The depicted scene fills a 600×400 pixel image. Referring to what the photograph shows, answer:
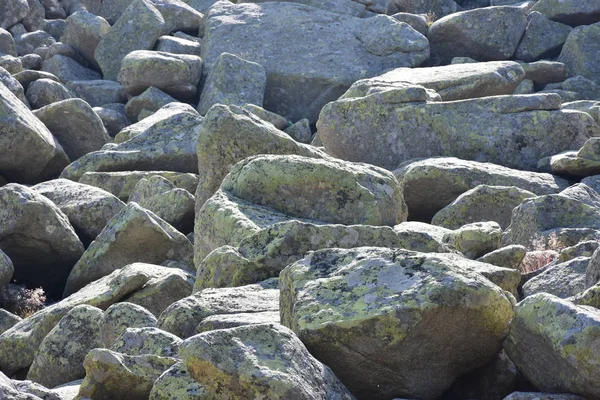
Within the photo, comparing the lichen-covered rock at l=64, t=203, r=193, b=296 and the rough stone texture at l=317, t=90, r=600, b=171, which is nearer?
the lichen-covered rock at l=64, t=203, r=193, b=296

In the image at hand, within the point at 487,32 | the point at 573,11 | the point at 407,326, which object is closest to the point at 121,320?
the point at 407,326

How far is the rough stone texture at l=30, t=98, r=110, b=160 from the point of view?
26.5m

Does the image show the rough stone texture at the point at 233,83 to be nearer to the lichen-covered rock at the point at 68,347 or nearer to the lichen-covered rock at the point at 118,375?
the lichen-covered rock at the point at 68,347

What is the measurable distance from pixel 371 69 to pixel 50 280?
Result: 16841 mm

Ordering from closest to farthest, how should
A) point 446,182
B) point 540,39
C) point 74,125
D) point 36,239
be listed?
1. point 36,239
2. point 446,182
3. point 74,125
4. point 540,39

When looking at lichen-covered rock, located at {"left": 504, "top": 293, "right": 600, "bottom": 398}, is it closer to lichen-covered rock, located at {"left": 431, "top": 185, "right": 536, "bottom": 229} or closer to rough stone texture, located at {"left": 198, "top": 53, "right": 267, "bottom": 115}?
lichen-covered rock, located at {"left": 431, "top": 185, "right": 536, "bottom": 229}

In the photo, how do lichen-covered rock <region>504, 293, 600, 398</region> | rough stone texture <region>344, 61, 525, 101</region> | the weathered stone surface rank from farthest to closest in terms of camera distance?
rough stone texture <region>344, 61, 525, 101</region> → the weathered stone surface → lichen-covered rock <region>504, 293, 600, 398</region>

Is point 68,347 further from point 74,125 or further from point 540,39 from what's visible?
point 540,39

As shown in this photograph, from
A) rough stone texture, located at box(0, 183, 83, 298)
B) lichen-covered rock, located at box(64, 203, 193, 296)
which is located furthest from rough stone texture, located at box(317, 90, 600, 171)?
rough stone texture, located at box(0, 183, 83, 298)

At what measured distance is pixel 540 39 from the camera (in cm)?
3419

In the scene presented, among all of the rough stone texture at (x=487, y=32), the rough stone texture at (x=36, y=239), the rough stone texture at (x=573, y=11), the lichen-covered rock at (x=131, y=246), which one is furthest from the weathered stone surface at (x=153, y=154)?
the rough stone texture at (x=573, y=11)

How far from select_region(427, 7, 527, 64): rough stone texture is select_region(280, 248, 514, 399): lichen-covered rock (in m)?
25.5

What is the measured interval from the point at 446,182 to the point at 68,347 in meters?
8.47

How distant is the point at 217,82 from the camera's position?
3170 centimetres
